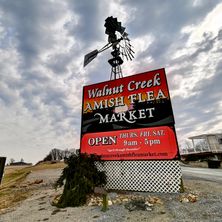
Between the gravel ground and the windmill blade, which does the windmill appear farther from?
the gravel ground

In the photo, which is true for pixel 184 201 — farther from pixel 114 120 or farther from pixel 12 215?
pixel 12 215

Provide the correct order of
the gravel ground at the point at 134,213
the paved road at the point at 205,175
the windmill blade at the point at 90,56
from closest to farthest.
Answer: the gravel ground at the point at 134,213
the paved road at the point at 205,175
the windmill blade at the point at 90,56

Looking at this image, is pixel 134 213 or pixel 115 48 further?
pixel 115 48

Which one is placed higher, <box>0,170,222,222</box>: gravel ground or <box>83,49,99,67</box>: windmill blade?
<box>83,49,99,67</box>: windmill blade

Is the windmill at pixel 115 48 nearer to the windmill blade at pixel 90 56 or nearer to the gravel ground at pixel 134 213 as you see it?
the windmill blade at pixel 90 56

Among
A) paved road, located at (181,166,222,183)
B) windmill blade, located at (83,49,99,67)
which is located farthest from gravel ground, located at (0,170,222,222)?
windmill blade, located at (83,49,99,67)

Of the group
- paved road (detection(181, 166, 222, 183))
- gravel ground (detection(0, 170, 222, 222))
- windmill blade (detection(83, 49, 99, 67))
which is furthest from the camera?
windmill blade (detection(83, 49, 99, 67))

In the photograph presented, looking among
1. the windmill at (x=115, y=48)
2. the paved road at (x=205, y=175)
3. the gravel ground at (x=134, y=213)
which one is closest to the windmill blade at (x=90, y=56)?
the windmill at (x=115, y=48)

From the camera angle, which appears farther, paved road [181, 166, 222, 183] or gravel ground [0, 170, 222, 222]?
paved road [181, 166, 222, 183]

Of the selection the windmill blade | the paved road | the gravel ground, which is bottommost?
the gravel ground

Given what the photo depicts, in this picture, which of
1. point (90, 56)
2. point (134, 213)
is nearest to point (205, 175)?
point (134, 213)

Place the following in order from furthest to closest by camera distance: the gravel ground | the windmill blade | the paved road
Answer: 1. the windmill blade
2. the paved road
3. the gravel ground

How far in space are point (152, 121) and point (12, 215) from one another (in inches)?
265

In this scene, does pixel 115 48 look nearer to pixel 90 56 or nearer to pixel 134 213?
pixel 90 56
